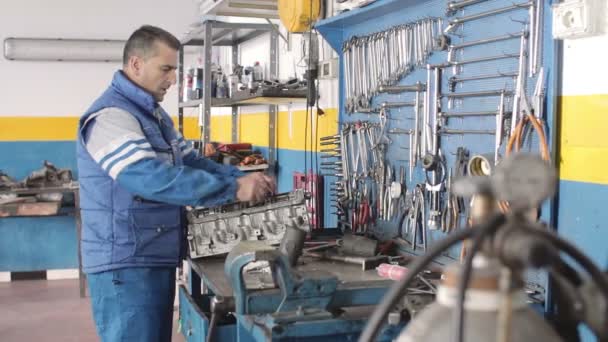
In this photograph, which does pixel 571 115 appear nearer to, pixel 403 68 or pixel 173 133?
pixel 403 68

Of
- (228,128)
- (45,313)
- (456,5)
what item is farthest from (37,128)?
(456,5)

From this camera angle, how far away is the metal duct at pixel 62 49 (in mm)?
4996

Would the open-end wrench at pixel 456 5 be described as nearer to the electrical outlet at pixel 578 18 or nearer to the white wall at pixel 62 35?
the electrical outlet at pixel 578 18

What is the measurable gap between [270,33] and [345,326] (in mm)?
2356

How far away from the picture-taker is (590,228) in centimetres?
150

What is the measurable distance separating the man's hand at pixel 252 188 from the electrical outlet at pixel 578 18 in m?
0.93

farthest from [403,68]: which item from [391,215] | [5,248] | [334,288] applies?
[5,248]

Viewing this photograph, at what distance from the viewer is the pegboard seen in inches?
63.7

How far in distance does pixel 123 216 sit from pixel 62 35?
11.6ft

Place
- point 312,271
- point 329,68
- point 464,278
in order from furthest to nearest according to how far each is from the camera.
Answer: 1. point 329,68
2. point 312,271
3. point 464,278

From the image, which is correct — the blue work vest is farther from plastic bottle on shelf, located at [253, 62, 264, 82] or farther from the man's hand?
plastic bottle on shelf, located at [253, 62, 264, 82]

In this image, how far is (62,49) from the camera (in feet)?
16.5

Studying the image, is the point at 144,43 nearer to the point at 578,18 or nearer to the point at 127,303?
the point at 127,303

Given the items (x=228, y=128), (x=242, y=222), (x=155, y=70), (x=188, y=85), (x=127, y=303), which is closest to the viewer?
(x=127, y=303)
